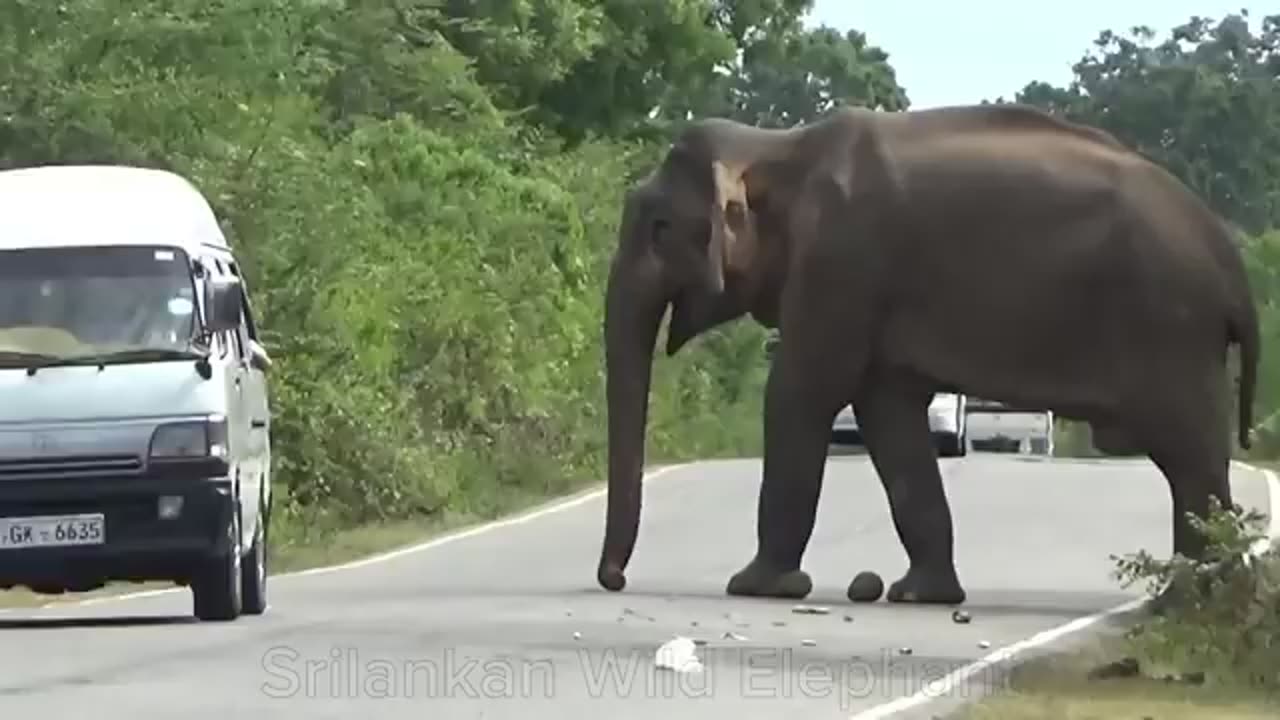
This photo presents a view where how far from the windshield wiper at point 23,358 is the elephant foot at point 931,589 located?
5.56m

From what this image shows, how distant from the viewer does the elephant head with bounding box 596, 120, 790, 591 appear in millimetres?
21328

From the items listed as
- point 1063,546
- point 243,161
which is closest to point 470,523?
point 243,161

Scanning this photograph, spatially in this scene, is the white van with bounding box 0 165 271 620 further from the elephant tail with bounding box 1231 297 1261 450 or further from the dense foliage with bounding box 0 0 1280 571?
the dense foliage with bounding box 0 0 1280 571

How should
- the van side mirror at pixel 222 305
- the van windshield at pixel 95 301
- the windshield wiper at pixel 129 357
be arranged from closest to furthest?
the windshield wiper at pixel 129 357 < the van windshield at pixel 95 301 < the van side mirror at pixel 222 305

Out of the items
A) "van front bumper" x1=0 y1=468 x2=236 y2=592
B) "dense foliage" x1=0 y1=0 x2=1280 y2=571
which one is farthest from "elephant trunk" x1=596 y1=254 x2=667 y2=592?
"dense foliage" x1=0 y1=0 x2=1280 y2=571

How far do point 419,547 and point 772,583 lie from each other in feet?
25.7

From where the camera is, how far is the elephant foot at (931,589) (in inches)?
819

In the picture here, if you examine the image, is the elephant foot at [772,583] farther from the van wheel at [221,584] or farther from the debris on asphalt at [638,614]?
the van wheel at [221,584]

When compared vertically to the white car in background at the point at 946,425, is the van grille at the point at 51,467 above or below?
above

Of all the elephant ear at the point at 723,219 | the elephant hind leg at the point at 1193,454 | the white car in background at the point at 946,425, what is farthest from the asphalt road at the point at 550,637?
the white car in background at the point at 946,425

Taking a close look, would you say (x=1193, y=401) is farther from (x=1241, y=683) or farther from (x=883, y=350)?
(x=1241, y=683)

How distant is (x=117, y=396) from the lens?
59.0 ft

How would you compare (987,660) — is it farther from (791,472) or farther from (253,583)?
(253,583)

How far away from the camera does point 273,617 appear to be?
19.1 meters
